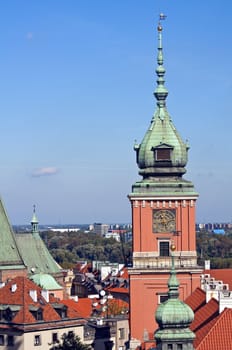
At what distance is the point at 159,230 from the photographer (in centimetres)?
6850

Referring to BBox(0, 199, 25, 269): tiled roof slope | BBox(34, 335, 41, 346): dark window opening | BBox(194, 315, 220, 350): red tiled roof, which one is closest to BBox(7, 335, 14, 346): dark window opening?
BBox(34, 335, 41, 346): dark window opening

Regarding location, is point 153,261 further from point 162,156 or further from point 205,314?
point 205,314

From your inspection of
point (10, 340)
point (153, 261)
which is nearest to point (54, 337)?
point (10, 340)

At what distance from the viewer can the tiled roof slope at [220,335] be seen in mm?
45031

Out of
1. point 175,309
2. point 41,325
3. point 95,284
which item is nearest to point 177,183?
point 41,325

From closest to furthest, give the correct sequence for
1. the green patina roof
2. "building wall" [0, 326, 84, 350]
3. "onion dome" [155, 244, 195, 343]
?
"onion dome" [155, 244, 195, 343] < "building wall" [0, 326, 84, 350] < the green patina roof

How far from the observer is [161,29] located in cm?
7331

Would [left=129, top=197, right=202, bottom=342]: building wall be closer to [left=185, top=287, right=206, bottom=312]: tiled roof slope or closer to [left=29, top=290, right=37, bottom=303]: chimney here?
[left=185, top=287, right=206, bottom=312]: tiled roof slope

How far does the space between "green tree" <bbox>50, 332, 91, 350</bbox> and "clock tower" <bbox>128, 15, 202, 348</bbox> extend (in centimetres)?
306

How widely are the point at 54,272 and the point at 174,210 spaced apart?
38.9m

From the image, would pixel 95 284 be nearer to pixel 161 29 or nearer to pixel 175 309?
pixel 161 29

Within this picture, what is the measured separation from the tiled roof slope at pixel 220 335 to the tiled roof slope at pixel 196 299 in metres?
12.2

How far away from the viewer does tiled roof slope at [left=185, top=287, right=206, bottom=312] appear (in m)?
60.4

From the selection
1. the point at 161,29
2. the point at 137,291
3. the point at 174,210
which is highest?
the point at 161,29
